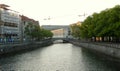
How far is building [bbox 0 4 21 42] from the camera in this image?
142 meters

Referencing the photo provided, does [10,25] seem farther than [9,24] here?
Yes

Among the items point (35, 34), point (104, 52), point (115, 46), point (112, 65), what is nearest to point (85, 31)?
point (35, 34)

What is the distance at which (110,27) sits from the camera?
91.7 meters

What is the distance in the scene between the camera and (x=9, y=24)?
15388 cm

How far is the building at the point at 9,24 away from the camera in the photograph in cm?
14212

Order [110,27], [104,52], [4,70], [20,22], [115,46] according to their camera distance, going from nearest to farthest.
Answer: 1. [4,70]
2. [115,46]
3. [104,52]
4. [110,27]
5. [20,22]

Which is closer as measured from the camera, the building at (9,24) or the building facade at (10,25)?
the building at (9,24)

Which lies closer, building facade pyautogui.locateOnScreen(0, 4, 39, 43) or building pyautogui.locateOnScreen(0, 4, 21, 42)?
building pyautogui.locateOnScreen(0, 4, 21, 42)

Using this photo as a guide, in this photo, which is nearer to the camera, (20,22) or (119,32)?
(119,32)

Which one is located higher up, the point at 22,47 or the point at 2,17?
the point at 2,17

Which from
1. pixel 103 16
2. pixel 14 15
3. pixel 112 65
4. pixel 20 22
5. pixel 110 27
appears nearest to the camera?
pixel 112 65

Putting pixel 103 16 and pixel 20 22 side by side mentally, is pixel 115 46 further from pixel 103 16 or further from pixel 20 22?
pixel 20 22

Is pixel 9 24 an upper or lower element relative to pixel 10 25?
upper

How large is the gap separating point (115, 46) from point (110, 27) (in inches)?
911
